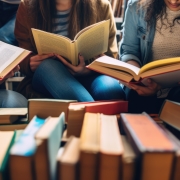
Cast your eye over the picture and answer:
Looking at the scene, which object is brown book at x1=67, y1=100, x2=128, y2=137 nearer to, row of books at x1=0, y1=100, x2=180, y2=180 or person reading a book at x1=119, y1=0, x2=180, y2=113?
row of books at x1=0, y1=100, x2=180, y2=180

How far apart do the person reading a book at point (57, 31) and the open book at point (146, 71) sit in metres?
0.13

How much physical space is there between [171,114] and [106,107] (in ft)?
0.61

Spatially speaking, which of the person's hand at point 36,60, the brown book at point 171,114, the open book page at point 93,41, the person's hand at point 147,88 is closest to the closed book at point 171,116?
the brown book at point 171,114

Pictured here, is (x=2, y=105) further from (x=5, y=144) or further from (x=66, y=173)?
(x=66, y=173)

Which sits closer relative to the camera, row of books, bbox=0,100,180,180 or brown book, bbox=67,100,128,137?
row of books, bbox=0,100,180,180

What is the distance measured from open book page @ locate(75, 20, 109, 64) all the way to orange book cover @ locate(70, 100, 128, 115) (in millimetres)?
254

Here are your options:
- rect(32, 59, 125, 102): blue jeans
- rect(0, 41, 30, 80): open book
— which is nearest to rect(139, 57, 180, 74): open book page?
rect(32, 59, 125, 102): blue jeans

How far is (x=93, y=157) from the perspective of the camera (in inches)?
21.6

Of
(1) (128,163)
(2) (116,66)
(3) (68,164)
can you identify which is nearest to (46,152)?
(3) (68,164)

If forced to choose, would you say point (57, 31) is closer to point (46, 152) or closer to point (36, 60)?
point (36, 60)

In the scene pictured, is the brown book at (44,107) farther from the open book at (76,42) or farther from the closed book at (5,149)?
the open book at (76,42)

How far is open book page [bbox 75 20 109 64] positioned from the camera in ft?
3.09

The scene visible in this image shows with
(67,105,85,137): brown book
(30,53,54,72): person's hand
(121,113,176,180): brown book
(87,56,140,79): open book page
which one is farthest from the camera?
(30,53,54,72): person's hand

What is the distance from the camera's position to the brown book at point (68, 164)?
55 cm
